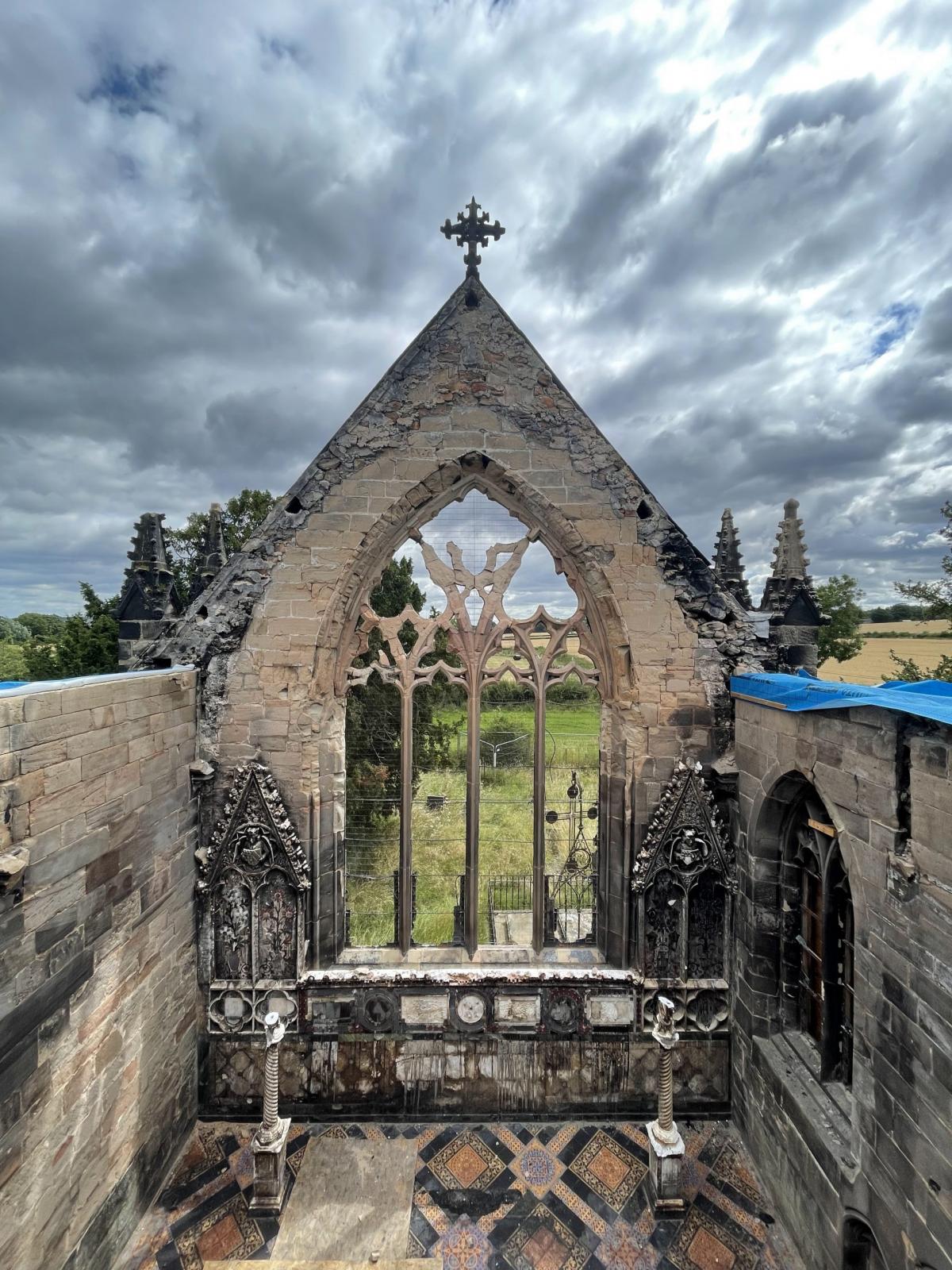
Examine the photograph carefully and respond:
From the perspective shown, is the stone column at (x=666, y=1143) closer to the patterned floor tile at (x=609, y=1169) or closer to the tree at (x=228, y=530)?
the patterned floor tile at (x=609, y=1169)

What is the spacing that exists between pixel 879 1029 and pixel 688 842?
2.60 meters

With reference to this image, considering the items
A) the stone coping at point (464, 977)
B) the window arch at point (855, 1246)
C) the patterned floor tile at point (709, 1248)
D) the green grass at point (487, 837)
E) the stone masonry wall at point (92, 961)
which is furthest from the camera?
the green grass at point (487, 837)

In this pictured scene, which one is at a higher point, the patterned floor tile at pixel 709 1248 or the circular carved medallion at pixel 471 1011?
the circular carved medallion at pixel 471 1011

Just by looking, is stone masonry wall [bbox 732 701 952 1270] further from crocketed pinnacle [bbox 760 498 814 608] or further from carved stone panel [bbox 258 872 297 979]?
carved stone panel [bbox 258 872 297 979]

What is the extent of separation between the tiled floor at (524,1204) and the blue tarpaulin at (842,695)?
5367mm

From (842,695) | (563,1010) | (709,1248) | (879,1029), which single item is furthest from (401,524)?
(709,1248)

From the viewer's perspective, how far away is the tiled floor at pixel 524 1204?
17.9 ft

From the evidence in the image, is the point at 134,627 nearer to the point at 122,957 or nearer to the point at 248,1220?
the point at 122,957

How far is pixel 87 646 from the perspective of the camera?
1870 cm

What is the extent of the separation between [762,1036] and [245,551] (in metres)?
8.47

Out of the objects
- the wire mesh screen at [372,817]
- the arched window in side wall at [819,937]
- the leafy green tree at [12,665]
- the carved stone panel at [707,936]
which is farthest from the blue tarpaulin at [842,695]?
the leafy green tree at [12,665]

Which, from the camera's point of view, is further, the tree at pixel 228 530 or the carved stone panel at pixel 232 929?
the tree at pixel 228 530

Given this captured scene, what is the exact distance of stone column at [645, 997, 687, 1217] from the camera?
5805 millimetres

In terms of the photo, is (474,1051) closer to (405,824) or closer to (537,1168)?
(537,1168)
